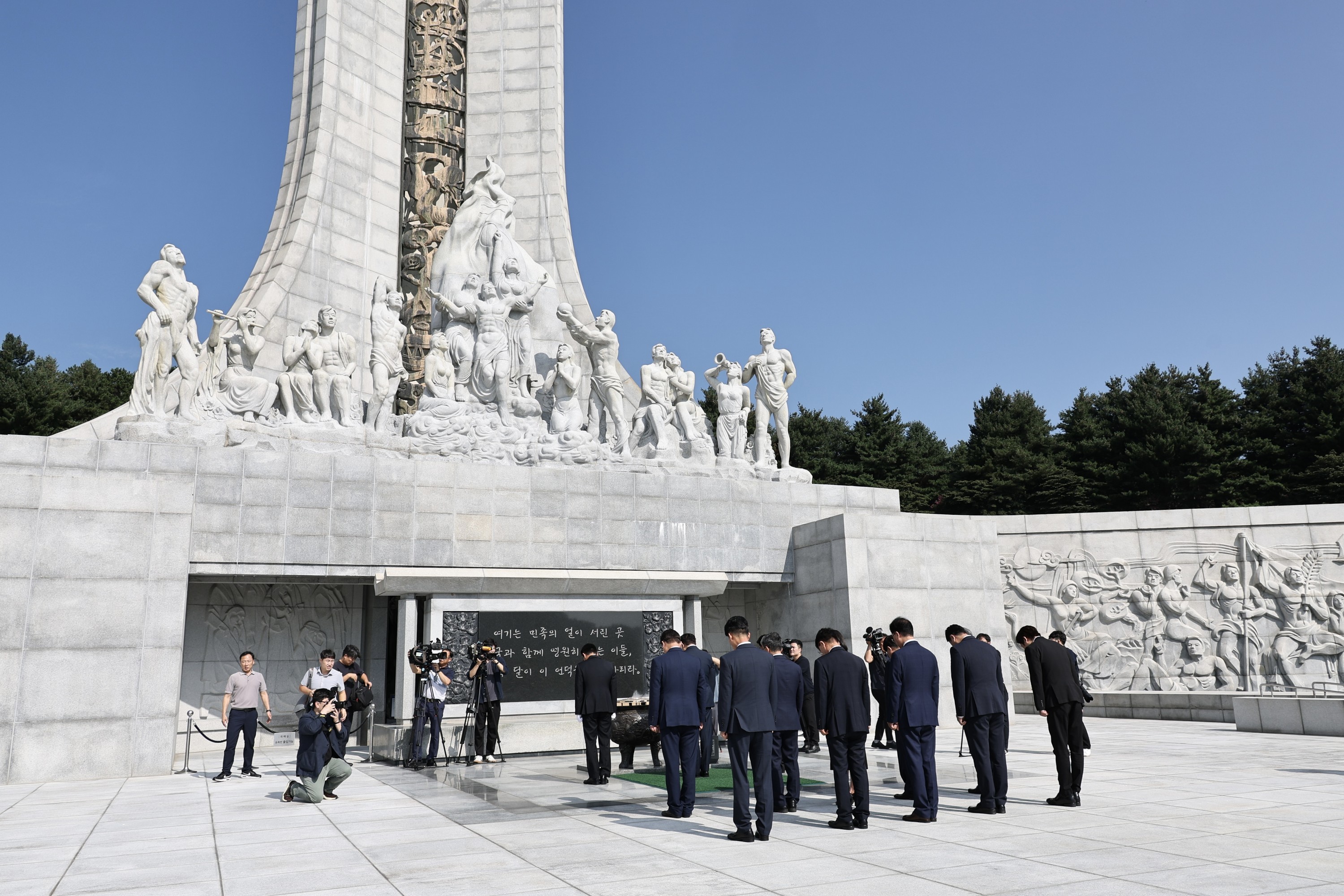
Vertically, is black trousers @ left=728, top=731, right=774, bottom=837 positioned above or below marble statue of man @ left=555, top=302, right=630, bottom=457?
below

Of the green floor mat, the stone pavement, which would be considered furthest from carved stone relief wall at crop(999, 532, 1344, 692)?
the green floor mat

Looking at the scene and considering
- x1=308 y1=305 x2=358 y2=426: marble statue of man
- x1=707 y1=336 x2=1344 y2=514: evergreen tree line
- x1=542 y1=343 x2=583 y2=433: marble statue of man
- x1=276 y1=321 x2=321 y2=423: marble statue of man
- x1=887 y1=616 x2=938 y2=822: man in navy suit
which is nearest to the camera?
x1=887 y1=616 x2=938 y2=822: man in navy suit

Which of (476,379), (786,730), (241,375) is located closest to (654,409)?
(476,379)

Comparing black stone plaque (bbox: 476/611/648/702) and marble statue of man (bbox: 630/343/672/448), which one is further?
marble statue of man (bbox: 630/343/672/448)

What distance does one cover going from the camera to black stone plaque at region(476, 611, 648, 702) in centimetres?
1130

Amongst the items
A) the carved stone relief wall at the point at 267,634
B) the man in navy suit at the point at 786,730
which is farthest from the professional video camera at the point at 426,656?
the man in navy suit at the point at 786,730

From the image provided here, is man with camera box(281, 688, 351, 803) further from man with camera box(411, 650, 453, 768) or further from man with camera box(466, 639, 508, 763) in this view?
man with camera box(466, 639, 508, 763)

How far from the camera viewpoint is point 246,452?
11.3 meters

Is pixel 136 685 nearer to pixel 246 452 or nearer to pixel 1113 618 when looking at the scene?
pixel 246 452

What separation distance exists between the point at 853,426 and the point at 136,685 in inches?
1087

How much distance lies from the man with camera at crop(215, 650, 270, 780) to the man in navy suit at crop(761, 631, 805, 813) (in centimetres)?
456

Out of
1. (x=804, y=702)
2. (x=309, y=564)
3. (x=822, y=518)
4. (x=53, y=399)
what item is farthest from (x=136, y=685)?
(x=53, y=399)

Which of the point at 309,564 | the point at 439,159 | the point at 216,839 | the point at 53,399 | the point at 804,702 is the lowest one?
the point at 216,839

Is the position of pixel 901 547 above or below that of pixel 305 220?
below
